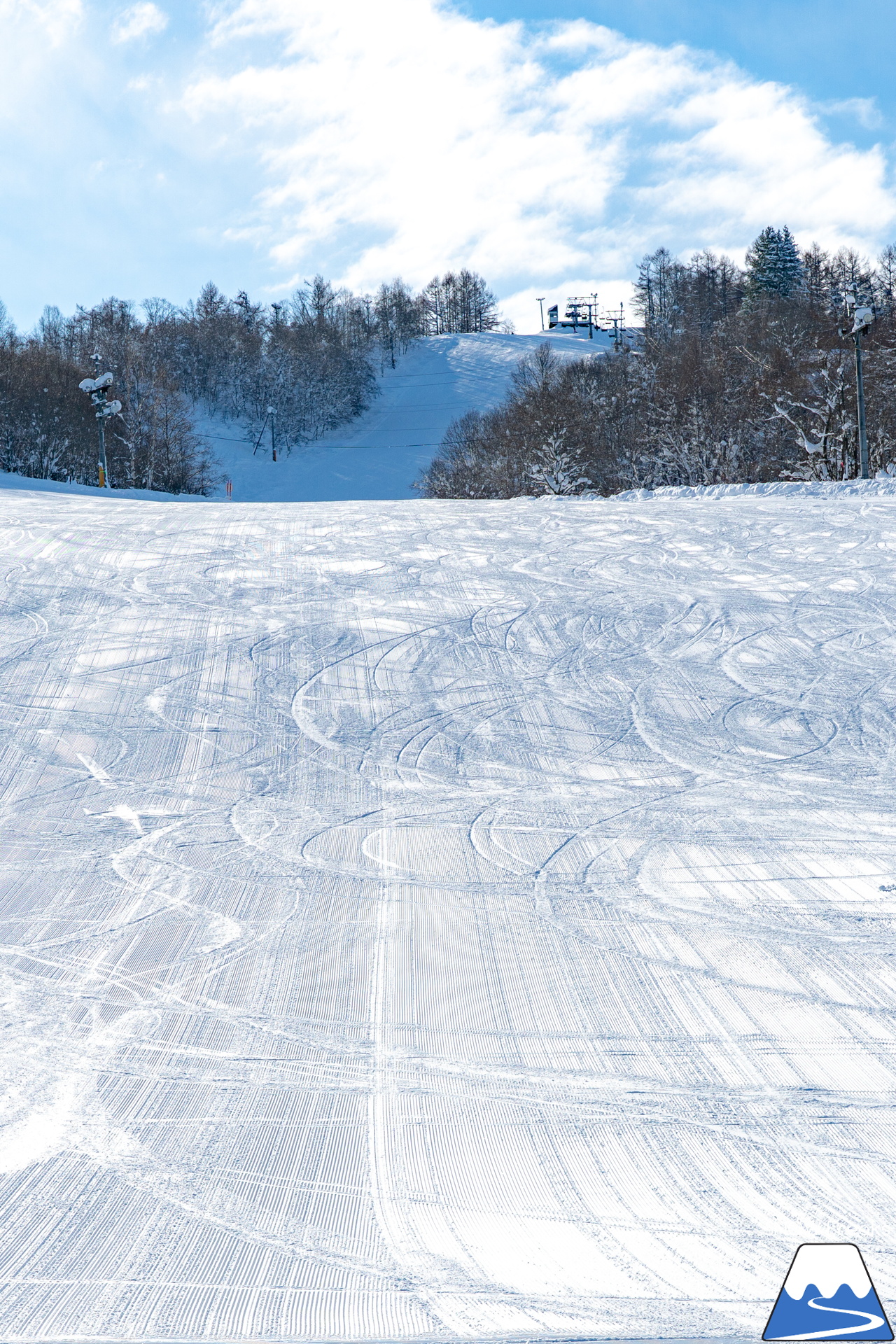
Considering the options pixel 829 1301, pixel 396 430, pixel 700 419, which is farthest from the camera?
pixel 396 430

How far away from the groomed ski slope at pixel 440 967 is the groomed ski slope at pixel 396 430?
5127cm

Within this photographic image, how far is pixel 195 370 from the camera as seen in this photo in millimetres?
84688

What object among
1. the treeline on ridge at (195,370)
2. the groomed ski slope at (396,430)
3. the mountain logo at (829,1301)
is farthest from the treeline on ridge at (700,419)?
the mountain logo at (829,1301)

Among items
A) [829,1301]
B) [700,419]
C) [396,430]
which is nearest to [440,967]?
[829,1301]

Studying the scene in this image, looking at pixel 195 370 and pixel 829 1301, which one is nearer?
pixel 829 1301

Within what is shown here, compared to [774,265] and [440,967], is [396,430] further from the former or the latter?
[440,967]

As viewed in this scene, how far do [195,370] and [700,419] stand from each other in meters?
55.5

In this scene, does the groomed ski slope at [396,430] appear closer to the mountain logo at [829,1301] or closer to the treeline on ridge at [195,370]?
the treeline on ridge at [195,370]

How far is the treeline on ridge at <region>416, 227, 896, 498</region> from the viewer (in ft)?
123

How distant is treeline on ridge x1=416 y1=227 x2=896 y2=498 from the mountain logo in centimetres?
3140

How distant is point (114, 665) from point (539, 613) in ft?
13.6

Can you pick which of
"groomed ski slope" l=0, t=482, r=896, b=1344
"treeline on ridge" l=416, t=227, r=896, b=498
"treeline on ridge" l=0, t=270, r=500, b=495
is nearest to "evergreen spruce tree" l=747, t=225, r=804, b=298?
"treeline on ridge" l=416, t=227, r=896, b=498

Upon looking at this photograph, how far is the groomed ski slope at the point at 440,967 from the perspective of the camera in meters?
2.66

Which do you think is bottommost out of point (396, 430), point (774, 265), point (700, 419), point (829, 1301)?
point (829, 1301)
